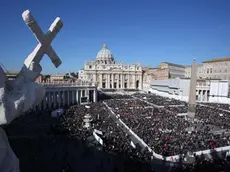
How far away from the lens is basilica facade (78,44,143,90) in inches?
3560

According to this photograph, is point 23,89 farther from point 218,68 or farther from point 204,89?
point 218,68

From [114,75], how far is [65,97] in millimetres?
52287

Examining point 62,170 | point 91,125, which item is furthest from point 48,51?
point 91,125

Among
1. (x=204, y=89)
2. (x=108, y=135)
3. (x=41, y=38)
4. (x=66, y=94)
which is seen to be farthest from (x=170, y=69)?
(x=41, y=38)

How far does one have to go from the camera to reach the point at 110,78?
9381 cm

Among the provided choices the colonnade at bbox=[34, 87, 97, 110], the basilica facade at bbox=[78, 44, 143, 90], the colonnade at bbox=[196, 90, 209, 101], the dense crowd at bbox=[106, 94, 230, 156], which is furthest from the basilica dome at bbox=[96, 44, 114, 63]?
the dense crowd at bbox=[106, 94, 230, 156]

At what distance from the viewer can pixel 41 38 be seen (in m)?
5.81

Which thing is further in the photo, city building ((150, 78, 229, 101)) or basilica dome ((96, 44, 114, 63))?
basilica dome ((96, 44, 114, 63))

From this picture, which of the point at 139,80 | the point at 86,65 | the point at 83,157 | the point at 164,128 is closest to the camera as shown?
the point at 83,157

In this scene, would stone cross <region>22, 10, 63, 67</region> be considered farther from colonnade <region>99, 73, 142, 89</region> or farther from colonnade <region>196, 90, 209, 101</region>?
colonnade <region>99, 73, 142, 89</region>

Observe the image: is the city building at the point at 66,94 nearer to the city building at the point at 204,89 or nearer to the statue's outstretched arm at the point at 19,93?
the city building at the point at 204,89

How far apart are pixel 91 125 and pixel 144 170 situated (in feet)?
38.3

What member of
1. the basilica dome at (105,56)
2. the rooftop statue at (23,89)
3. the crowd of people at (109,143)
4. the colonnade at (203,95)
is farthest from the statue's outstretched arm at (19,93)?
the basilica dome at (105,56)

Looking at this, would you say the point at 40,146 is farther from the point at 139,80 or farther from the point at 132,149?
the point at 139,80
